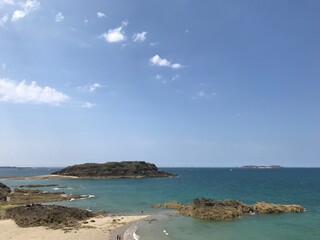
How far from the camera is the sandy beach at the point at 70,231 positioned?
1658 inches

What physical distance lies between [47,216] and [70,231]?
8.21 meters

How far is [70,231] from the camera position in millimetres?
45281

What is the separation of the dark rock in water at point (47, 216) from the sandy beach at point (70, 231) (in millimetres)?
1551

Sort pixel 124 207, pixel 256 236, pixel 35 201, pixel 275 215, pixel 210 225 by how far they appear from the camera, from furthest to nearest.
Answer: pixel 35 201 < pixel 124 207 < pixel 275 215 < pixel 210 225 < pixel 256 236

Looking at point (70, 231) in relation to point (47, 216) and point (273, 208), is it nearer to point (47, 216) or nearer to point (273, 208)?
point (47, 216)

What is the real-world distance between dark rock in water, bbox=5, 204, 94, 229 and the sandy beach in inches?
61.1

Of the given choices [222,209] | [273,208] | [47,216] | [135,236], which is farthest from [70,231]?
[273,208]

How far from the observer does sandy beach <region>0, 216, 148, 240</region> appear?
138ft

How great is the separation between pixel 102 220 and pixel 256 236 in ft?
76.4

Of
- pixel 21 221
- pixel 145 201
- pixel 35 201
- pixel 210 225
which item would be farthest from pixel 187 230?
pixel 35 201

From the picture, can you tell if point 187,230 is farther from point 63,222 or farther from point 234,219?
point 63,222

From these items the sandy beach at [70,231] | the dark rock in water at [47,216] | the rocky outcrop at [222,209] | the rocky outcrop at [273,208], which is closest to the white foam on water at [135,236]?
the sandy beach at [70,231]

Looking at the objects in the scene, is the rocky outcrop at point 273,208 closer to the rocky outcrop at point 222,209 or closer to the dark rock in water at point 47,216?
the rocky outcrop at point 222,209

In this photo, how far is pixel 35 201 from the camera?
80.7 metres
